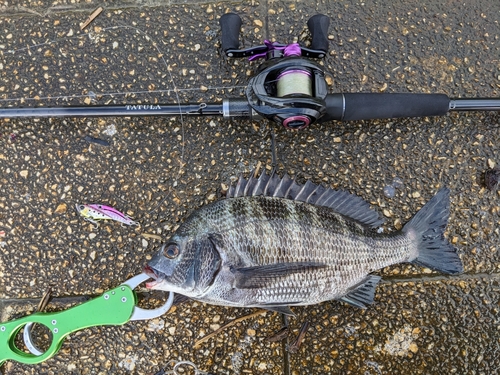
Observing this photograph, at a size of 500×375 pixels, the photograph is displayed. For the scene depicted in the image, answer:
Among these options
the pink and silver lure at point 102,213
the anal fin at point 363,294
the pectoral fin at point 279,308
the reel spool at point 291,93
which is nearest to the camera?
the reel spool at point 291,93

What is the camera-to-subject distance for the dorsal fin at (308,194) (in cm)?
202

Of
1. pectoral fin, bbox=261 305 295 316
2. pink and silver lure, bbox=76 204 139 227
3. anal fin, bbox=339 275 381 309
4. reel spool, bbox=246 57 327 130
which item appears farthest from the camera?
pink and silver lure, bbox=76 204 139 227

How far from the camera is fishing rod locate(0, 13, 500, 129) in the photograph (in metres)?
1.84

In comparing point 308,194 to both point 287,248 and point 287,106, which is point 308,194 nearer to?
point 287,248

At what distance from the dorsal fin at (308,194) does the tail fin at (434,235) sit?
21cm

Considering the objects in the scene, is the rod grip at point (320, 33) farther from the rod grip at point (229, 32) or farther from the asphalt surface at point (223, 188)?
the rod grip at point (229, 32)

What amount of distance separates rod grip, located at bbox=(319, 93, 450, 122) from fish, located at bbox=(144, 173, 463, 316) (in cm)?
43

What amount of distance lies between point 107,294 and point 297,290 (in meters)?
1.04

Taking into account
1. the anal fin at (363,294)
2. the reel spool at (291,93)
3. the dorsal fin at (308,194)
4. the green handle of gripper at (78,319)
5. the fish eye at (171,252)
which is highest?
the reel spool at (291,93)

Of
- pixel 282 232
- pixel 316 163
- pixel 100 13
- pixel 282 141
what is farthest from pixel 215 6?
pixel 282 232

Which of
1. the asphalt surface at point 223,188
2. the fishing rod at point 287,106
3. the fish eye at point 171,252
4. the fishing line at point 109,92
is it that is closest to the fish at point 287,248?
the fish eye at point 171,252

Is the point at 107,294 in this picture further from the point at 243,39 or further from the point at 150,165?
the point at 243,39

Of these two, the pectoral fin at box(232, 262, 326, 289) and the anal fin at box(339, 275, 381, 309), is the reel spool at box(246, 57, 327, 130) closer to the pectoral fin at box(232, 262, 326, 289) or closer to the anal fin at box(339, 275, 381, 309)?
the pectoral fin at box(232, 262, 326, 289)

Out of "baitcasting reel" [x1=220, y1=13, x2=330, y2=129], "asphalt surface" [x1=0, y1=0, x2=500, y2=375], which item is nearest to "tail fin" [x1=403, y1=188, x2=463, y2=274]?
"asphalt surface" [x1=0, y1=0, x2=500, y2=375]
